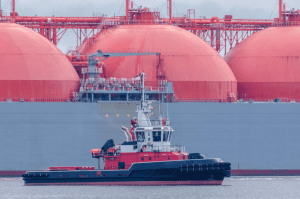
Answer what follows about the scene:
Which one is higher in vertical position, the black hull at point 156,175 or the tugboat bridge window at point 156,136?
the tugboat bridge window at point 156,136

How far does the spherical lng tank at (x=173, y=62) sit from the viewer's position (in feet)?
264

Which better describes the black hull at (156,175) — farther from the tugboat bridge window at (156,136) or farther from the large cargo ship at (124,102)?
the large cargo ship at (124,102)

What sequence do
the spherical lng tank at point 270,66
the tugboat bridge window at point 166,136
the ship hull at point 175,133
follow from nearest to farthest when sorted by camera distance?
the tugboat bridge window at point 166,136 → the ship hull at point 175,133 → the spherical lng tank at point 270,66

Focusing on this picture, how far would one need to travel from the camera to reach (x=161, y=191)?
219 ft

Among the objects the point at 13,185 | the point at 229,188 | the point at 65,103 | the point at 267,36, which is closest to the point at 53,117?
the point at 65,103

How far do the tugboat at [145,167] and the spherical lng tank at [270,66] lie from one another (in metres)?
18.3

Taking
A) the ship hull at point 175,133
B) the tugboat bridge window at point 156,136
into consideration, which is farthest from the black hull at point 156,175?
the ship hull at point 175,133

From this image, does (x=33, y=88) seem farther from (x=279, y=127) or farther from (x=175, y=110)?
(x=279, y=127)

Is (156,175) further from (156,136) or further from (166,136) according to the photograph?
(166,136)

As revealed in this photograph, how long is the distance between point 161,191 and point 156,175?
1061 mm

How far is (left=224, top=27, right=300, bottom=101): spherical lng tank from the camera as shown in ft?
279

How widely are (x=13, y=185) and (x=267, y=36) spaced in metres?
26.2

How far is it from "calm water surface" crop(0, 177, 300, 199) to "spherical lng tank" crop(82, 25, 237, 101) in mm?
9914

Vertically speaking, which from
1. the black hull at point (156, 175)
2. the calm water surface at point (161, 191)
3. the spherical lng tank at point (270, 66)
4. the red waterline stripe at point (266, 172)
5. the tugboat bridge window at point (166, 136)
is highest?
the spherical lng tank at point (270, 66)
